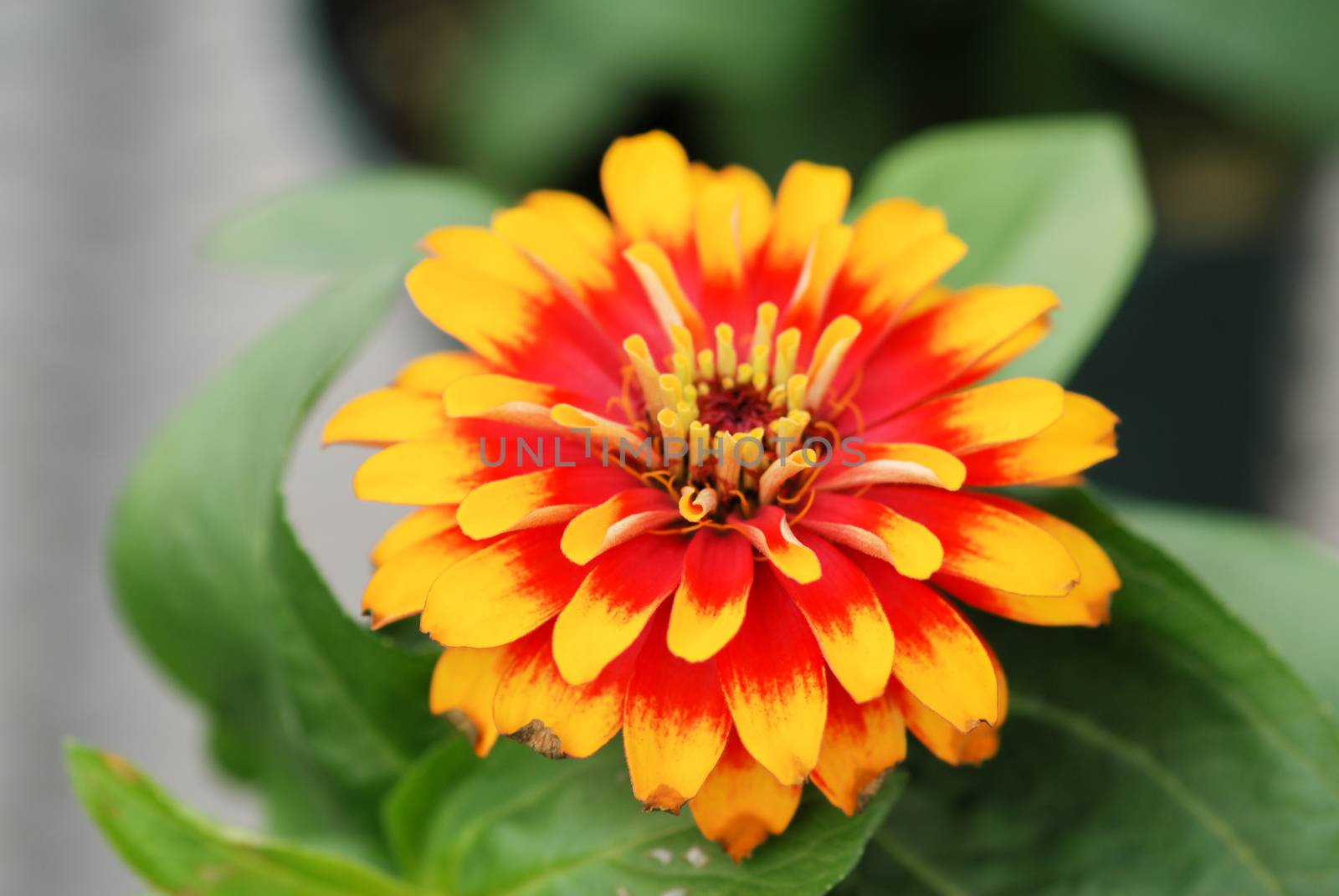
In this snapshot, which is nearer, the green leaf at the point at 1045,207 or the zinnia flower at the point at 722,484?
the zinnia flower at the point at 722,484

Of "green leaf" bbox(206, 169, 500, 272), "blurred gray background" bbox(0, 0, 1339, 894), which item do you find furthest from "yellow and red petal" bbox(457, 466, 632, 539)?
"blurred gray background" bbox(0, 0, 1339, 894)

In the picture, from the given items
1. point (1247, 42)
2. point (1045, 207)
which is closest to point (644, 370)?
point (1045, 207)

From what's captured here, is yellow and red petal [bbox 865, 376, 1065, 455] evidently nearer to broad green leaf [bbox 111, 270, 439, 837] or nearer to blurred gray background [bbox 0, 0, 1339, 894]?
broad green leaf [bbox 111, 270, 439, 837]

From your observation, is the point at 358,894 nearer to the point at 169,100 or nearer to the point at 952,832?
the point at 952,832

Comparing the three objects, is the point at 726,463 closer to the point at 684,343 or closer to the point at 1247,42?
the point at 684,343

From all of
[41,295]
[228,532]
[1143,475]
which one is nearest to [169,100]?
[41,295]

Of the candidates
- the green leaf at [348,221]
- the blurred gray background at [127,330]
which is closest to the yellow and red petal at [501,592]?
the green leaf at [348,221]

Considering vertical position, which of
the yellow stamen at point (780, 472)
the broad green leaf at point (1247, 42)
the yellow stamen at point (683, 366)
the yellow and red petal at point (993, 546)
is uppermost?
the yellow stamen at point (683, 366)

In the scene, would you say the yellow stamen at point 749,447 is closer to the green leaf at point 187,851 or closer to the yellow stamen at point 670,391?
the yellow stamen at point 670,391
